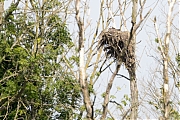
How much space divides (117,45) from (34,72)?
408 cm

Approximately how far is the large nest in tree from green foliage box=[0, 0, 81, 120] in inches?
126

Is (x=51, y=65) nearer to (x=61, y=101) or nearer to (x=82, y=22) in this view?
(x=61, y=101)

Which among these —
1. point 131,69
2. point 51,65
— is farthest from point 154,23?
point 51,65

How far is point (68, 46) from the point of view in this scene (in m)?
11.3

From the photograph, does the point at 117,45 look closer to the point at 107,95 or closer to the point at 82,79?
the point at 107,95

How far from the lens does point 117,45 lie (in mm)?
6723

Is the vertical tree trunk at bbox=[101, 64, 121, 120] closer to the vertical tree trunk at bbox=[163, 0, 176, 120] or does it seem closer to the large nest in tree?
the large nest in tree

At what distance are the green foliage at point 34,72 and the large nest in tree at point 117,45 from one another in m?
3.21

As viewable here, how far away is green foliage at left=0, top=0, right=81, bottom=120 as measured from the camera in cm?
1023

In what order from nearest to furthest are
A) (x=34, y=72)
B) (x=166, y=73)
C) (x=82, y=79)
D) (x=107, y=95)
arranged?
(x=82, y=79)
(x=107, y=95)
(x=166, y=73)
(x=34, y=72)

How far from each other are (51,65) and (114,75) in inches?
204

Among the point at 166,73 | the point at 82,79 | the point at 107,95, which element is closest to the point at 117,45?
the point at 107,95

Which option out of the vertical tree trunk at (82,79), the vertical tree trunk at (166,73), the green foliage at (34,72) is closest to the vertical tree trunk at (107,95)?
the vertical tree trunk at (82,79)

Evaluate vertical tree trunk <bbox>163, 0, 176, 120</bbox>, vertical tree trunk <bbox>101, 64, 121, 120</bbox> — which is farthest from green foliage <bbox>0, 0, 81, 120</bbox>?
vertical tree trunk <bbox>101, 64, 121, 120</bbox>
